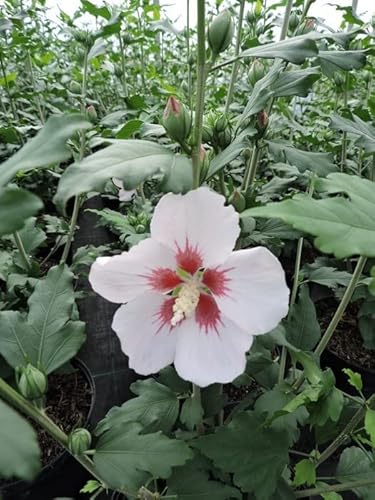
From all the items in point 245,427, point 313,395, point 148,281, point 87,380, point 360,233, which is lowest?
point 87,380

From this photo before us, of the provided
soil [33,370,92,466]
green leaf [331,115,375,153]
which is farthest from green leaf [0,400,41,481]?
soil [33,370,92,466]

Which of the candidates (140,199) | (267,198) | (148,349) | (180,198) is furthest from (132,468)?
(140,199)

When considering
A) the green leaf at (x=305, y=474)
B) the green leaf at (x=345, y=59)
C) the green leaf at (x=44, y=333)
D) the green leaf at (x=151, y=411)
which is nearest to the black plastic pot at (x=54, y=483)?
the green leaf at (x=151, y=411)

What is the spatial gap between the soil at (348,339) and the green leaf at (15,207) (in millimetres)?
1213

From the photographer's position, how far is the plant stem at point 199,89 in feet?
1.74

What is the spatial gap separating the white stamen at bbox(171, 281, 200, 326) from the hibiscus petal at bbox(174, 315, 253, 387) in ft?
0.08

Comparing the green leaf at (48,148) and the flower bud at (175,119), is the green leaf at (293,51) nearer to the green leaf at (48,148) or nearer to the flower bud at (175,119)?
the flower bud at (175,119)

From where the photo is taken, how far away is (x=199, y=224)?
0.54 metres

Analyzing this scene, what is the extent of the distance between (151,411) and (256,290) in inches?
15.3

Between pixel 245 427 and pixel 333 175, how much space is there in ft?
1.39

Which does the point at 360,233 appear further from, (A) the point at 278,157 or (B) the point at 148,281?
(A) the point at 278,157

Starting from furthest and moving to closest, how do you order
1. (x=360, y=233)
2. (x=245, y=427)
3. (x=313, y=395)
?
(x=245, y=427), (x=313, y=395), (x=360, y=233)

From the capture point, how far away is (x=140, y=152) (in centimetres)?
59

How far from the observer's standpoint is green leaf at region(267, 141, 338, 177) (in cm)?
81
